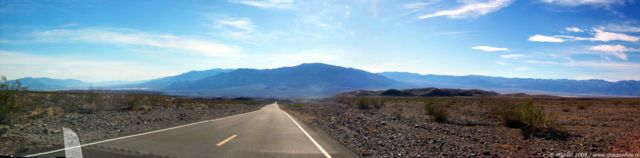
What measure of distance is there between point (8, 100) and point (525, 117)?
73.0 feet

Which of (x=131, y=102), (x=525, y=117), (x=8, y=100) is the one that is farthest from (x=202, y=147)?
(x=131, y=102)

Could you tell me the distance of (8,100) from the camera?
16469mm

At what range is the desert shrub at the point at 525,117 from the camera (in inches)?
755

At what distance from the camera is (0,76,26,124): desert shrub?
15.5 metres

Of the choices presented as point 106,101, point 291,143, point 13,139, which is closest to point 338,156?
point 291,143

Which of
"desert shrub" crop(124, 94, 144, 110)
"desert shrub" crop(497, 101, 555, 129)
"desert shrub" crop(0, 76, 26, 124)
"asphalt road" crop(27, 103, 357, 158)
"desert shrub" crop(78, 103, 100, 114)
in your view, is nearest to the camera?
"asphalt road" crop(27, 103, 357, 158)

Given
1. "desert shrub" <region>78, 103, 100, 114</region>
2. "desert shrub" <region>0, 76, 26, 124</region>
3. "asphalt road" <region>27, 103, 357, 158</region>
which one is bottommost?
"asphalt road" <region>27, 103, 357, 158</region>

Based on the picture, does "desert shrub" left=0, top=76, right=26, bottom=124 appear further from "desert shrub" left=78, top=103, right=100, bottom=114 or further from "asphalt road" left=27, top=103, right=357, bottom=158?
"desert shrub" left=78, top=103, right=100, bottom=114

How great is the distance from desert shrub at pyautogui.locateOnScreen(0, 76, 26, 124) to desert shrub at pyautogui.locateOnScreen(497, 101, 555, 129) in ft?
71.3

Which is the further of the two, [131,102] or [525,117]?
[131,102]

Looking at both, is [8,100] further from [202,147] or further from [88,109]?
[88,109]

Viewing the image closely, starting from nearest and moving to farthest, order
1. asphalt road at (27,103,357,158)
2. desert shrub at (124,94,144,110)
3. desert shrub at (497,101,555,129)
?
asphalt road at (27,103,357,158), desert shrub at (497,101,555,129), desert shrub at (124,94,144,110)

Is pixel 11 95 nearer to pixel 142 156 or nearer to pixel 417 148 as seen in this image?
pixel 142 156

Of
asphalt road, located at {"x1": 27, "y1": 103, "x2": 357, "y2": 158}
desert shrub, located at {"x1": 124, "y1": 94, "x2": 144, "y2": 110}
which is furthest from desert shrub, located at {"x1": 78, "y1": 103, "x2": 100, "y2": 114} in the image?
asphalt road, located at {"x1": 27, "y1": 103, "x2": 357, "y2": 158}
